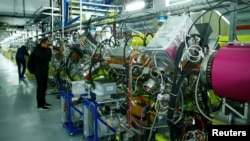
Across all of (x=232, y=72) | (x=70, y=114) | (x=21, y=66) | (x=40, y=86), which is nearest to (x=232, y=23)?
(x=232, y=72)

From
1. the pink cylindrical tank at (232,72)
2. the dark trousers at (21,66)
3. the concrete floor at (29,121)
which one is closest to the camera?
the pink cylindrical tank at (232,72)

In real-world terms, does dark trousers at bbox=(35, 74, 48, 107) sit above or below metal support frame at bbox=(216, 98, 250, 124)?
below

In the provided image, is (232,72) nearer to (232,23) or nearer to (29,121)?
(232,23)

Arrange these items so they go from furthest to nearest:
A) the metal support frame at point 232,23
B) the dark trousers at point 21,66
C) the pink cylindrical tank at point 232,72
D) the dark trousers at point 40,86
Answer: the dark trousers at point 21,66
the dark trousers at point 40,86
the metal support frame at point 232,23
the pink cylindrical tank at point 232,72

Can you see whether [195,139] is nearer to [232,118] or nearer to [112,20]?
[232,118]

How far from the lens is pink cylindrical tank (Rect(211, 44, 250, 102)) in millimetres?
1086

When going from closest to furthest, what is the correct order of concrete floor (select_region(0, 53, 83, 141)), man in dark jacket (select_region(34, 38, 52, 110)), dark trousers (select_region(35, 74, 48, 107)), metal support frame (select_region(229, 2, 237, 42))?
metal support frame (select_region(229, 2, 237, 42)) < concrete floor (select_region(0, 53, 83, 141)) < man in dark jacket (select_region(34, 38, 52, 110)) < dark trousers (select_region(35, 74, 48, 107))

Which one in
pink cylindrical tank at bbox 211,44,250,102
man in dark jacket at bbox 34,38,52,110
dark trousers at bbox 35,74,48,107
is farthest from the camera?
dark trousers at bbox 35,74,48,107

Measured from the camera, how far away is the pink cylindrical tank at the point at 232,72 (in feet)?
3.56

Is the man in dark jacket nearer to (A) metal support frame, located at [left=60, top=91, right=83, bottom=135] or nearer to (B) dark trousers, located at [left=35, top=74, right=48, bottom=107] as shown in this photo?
(B) dark trousers, located at [left=35, top=74, right=48, bottom=107]

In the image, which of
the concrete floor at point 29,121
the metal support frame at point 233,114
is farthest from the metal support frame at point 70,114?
the metal support frame at point 233,114

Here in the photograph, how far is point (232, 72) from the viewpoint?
113cm

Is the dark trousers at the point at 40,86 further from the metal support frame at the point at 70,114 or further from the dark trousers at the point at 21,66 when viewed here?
the dark trousers at the point at 21,66

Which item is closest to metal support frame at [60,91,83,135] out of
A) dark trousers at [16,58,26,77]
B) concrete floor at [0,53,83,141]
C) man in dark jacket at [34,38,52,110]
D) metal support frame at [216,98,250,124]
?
concrete floor at [0,53,83,141]
